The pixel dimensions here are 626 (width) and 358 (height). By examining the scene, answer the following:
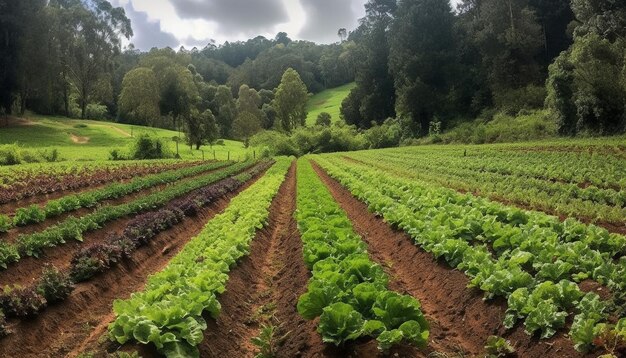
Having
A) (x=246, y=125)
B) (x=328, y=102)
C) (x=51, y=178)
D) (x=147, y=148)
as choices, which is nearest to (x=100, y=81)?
(x=246, y=125)

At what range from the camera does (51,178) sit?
25672 mm

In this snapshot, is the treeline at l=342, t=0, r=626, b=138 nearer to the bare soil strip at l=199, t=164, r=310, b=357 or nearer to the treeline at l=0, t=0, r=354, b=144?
the treeline at l=0, t=0, r=354, b=144

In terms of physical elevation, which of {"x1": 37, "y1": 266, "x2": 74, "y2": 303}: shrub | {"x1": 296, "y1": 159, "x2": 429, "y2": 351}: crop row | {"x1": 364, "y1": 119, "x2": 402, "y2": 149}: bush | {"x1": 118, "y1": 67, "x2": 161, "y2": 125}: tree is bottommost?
{"x1": 37, "y1": 266, "x2": 74, "y2": 303}: shrub

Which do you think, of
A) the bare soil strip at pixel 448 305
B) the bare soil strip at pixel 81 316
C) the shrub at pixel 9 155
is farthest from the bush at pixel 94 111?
the bare soil strip at pixel 448 305

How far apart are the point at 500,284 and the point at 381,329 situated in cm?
214

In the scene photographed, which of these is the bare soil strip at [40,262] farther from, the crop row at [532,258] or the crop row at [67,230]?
the crop row at [532,258]

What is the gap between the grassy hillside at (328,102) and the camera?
104381 mm

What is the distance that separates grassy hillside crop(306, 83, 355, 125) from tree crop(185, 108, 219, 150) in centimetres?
3753

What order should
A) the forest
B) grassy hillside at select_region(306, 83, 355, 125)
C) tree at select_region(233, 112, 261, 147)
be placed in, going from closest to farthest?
the forest → tree at select_region(233, 112, 261, 147) → grassy hillside at select_region(306, 83, 355, 125)

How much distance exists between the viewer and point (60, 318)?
25.9 ft

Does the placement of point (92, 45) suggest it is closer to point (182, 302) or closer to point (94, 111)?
point (94, 111)

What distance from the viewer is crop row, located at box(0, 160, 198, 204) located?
20281 millimetres

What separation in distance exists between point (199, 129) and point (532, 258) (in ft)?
195

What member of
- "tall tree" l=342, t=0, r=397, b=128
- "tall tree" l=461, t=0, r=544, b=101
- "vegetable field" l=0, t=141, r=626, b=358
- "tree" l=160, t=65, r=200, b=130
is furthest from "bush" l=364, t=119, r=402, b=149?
"vegetable field" l=0, t=141, r=626, b=358
